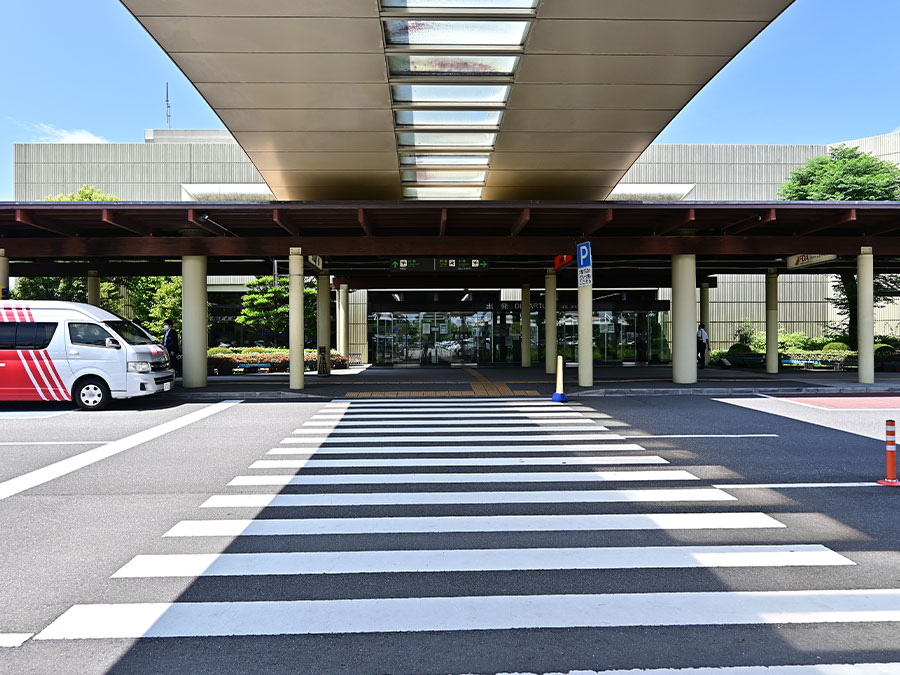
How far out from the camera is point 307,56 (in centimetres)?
1059

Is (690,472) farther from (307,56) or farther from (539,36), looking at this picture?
(307,56)

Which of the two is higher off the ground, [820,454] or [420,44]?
[420,44]

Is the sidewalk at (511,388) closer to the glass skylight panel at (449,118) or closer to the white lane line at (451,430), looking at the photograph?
the white lane line at (451,430)

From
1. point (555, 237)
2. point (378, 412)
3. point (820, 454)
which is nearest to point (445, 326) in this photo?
point (555, 237)

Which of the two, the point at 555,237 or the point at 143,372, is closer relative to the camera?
the point at 143,372

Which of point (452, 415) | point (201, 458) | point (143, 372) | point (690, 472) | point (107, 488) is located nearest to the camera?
point (107, 488)

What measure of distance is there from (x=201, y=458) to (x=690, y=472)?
21.7 feet

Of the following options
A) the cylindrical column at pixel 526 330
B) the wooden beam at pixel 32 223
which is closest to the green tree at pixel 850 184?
the cylindrical column at pixel 526 330

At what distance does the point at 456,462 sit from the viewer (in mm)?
8273

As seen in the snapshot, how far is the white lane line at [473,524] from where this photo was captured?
548 centimetres

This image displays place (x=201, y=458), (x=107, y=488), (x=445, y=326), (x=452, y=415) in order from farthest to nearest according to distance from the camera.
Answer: (x=445, y=326)
(x=452, y=415)
(x=201, y=458)
(x=107, y=488)

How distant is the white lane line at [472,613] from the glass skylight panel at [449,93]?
33.6 ft

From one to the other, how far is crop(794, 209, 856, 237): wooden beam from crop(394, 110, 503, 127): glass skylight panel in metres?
10.2

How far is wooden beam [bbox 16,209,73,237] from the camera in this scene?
15797 millimetres
